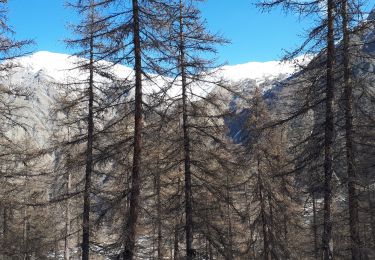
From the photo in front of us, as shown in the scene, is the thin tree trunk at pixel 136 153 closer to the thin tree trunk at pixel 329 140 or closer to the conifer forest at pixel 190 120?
the conifer forest at pixel 190 120

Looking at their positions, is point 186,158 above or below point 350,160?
above

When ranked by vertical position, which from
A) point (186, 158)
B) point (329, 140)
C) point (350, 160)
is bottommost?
point (350, 160)

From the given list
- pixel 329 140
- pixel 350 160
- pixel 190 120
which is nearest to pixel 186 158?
pixel 190 120

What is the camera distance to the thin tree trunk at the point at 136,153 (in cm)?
1276

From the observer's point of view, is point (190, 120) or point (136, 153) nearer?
point (136, 153)

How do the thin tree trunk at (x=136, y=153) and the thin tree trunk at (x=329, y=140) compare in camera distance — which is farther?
the thin tree trunk at (x=136, y=153)

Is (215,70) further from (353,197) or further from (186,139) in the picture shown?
(353,197)

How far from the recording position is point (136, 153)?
44.1 ft

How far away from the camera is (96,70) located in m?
17.8

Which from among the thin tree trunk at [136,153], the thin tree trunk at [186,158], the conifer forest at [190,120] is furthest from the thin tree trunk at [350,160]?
the thin tree trunk at [136,153]

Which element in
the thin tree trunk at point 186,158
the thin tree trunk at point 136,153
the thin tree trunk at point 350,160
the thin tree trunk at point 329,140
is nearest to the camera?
the thin tree trunk at point 329,140

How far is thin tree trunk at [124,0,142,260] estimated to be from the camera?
41.9 ft

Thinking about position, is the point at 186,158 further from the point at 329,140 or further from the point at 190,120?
the point at 329,140

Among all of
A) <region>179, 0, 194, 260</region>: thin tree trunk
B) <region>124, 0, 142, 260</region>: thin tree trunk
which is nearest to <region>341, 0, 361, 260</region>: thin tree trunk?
<region>179, 0, 194, 260</region>: thin tree trunk
